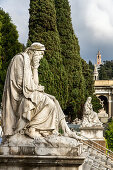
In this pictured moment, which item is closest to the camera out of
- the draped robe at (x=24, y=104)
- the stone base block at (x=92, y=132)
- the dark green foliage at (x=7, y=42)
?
the draped robe at (x=24, y=104)

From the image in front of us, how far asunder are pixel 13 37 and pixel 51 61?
3168 mm

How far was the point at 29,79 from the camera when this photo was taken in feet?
18.0

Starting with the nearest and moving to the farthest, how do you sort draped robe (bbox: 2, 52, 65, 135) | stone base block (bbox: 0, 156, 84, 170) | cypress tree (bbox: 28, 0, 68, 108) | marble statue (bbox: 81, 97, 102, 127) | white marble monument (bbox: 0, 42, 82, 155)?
stone base block (bbox: 0, 156, 84, 170) < white marble monument (bbox: 0, 42, 82, 155) < draped robe (bbox: 2, 52, 65, 135) < marble statue (bbox: 81, 97, 102, 127) < cypress tree (bbox: 28, 0, 68, 108)

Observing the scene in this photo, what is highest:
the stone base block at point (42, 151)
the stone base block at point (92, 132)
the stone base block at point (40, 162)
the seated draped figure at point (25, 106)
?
the stone base block at point (92, 132)

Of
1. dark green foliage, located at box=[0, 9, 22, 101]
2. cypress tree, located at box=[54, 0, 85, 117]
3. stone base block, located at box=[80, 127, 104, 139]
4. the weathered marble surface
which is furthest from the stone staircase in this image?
cypress tree, located at box=[54, 0, 85, 117]

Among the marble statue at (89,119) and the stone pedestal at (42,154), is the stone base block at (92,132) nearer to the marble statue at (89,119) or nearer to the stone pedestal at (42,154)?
the marble statue at (89,119)

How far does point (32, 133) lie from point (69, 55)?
72.4 ft

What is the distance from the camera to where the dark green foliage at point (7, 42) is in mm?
21219

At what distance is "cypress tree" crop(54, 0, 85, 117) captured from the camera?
88.4 ft

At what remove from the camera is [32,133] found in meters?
5.13

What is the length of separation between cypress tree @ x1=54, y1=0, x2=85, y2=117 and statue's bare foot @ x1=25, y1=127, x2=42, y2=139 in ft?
70.9

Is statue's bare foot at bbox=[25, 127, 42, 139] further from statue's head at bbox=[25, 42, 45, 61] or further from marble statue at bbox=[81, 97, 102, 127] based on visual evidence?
marble statue at bbox=[81, 97, 102, 127]

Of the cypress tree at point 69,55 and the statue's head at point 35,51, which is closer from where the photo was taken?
the statue's head at point 35,51

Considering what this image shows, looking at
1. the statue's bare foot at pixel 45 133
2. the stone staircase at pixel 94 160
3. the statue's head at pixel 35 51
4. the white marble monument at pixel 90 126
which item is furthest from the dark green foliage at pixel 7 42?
the statue's bare foot at pixel 45 133
